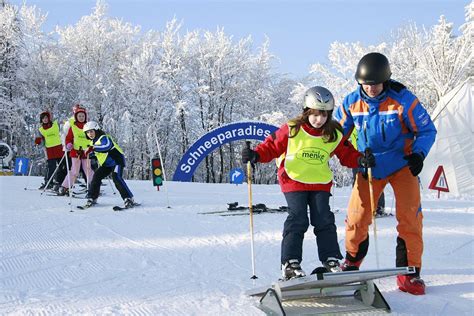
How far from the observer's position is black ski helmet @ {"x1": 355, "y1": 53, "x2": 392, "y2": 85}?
364 centimetres

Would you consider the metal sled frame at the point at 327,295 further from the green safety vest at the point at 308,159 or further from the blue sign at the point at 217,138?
the blue sign at the point at 217,138

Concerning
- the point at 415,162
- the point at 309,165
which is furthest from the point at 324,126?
the point at 415,162

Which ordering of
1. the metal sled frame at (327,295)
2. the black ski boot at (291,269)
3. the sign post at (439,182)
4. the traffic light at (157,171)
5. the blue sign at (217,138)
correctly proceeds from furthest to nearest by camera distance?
the blue sign at (217,138)
the sign post at (439,182)
the traffic light at (157,171)
the black ski boot at (291,269)
the metal sled frame at (327,295)

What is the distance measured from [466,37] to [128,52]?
869 inches

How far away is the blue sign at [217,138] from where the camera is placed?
1508 cm

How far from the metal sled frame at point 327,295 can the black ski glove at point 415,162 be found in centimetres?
77

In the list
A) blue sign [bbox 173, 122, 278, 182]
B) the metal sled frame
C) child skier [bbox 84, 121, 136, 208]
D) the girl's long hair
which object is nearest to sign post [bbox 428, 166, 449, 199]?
blue sign [bbox 173, 122, 278, 182]

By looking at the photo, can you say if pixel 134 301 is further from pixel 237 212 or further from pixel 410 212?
pixel 237 212

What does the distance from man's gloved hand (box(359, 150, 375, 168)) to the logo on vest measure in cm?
30

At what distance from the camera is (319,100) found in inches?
140

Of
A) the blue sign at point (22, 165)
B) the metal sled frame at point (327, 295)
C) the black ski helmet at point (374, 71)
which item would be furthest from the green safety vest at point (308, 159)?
the blue sign at point (22, 165)

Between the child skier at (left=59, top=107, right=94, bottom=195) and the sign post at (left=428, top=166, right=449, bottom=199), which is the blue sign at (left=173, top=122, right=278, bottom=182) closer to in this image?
the sign post at (left=428, top=166, right=449, bottom=199)

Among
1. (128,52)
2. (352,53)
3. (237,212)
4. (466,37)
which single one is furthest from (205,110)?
(237,212)

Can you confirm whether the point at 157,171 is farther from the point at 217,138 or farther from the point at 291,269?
the point at 291,269
